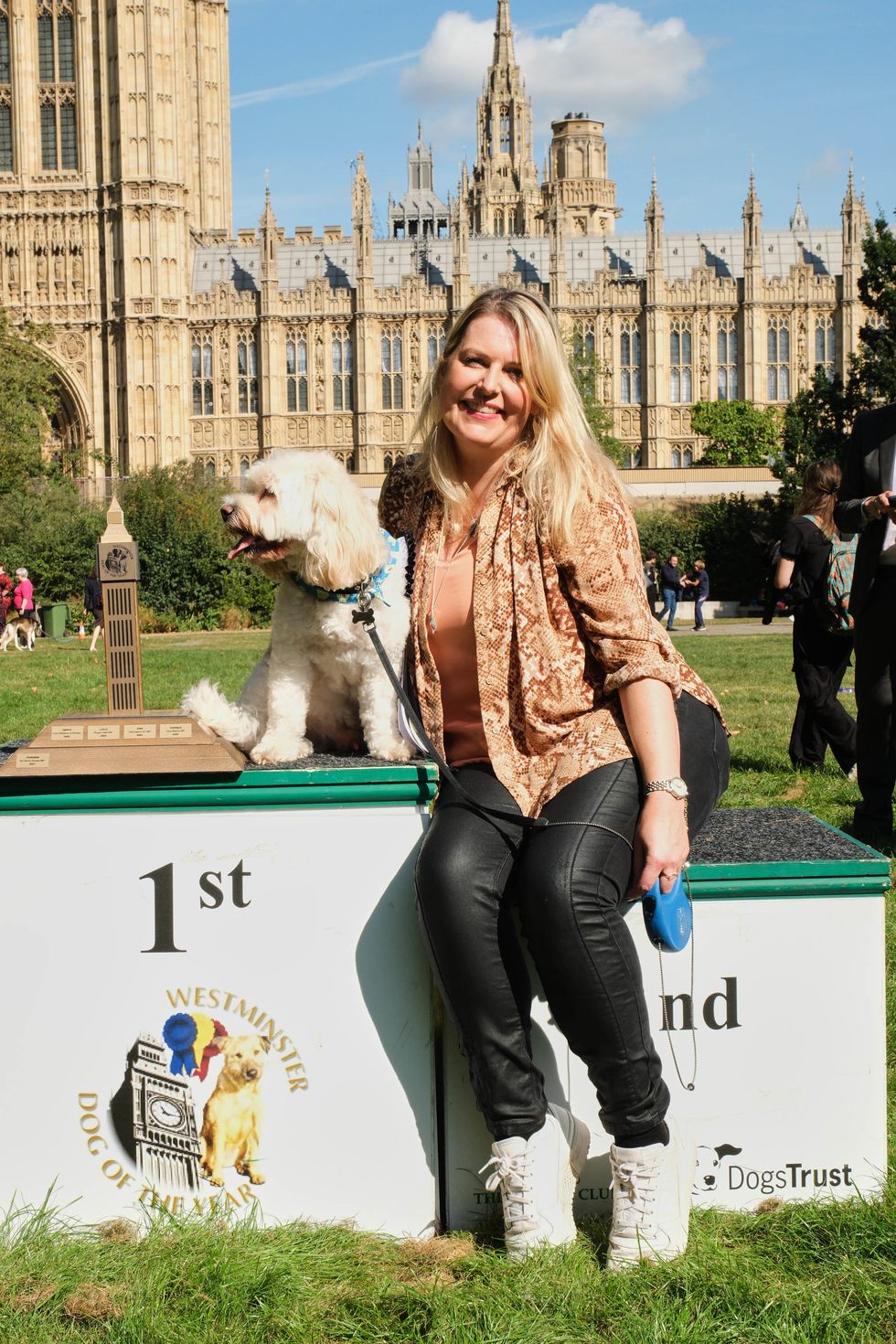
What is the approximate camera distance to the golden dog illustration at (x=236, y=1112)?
102 inches

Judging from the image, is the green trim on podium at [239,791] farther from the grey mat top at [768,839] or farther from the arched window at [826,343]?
the arched window at [826,343]

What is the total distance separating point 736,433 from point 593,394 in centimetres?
672

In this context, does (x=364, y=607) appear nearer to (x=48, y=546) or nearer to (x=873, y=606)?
(x=873, y=606)

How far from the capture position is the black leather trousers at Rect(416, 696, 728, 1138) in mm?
2375

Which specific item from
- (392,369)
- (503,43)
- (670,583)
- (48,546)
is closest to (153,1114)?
(670,583)

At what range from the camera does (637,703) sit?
8.35ft

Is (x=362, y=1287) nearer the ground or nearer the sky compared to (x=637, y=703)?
nearer the ground

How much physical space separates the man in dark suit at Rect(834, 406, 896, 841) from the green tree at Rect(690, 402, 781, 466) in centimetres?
4522

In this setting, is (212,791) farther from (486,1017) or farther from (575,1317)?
A: (575,1317)

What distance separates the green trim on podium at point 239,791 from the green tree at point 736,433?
48320 millimetres

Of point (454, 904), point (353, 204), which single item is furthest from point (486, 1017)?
point (353, 204)

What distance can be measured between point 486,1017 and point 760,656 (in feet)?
45.0

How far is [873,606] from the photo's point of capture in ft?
17.4

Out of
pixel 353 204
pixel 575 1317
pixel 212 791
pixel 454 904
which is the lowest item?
pixel 575 1317
